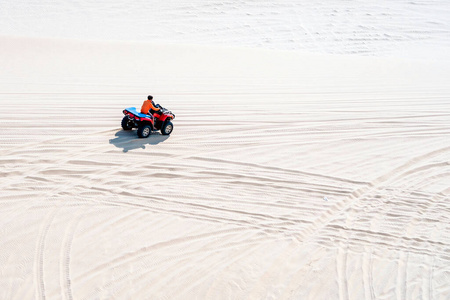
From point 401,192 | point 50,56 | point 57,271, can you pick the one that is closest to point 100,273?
point 57,271

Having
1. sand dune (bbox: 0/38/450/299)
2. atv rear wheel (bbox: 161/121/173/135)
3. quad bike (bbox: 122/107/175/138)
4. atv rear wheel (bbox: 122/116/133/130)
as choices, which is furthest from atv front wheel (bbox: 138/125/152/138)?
atv rear wheel (bbox: 122/116/133/130)

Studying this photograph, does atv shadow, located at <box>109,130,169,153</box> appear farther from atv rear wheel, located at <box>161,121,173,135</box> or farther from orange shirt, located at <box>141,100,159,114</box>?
orange shirt, located at <box>141,100,159,114</box>

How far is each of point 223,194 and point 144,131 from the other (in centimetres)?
245

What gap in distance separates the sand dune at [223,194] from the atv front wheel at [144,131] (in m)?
0.14

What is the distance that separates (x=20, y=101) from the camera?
971 centimetres

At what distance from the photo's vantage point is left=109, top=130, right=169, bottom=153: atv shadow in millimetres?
7664

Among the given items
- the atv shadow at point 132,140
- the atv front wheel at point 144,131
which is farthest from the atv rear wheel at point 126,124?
the atv front wheel at point 144,131

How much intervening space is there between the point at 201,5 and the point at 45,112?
1730cm

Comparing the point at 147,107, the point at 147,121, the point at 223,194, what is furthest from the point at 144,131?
the point at 223,194

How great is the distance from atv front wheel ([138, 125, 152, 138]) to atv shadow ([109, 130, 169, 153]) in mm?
85

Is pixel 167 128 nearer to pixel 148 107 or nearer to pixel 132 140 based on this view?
pixel 148 107

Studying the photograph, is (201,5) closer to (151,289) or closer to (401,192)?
(401,192)

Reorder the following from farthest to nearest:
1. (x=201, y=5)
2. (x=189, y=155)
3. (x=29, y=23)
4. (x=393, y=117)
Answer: (x=201, y=5), (x=29, y=23), (x=393, y=117), (x=189, y=155)

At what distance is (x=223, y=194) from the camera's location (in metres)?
6.29
